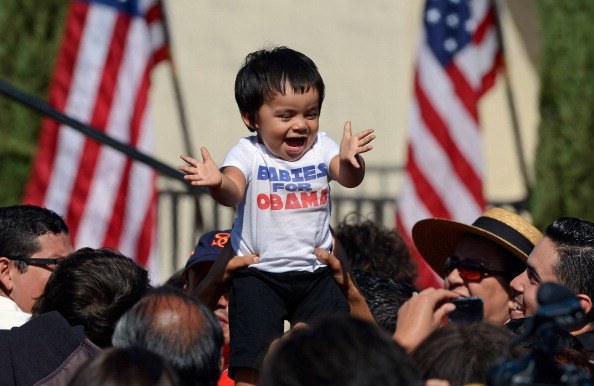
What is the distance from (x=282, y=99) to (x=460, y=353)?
139 centimetres

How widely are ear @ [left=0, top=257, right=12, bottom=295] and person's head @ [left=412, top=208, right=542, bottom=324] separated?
6.32ft

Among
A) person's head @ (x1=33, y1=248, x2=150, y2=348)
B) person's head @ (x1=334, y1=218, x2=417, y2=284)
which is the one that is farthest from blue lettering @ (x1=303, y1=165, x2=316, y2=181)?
person's head @ (x1=334, y1=218, x2=417, y2=284)

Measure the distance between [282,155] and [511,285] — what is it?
4.20 feet

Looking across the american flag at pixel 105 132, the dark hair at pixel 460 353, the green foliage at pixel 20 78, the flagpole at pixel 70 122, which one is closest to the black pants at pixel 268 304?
the dark hair at pixel 460 353

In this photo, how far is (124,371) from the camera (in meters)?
3.05

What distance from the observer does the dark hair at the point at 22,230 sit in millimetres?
5223

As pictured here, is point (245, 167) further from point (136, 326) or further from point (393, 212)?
point (393, 212)

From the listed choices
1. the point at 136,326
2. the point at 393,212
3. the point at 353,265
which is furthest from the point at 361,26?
the point at 136,326

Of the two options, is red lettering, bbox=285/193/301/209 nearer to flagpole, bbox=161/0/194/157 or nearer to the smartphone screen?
the smartphone screen

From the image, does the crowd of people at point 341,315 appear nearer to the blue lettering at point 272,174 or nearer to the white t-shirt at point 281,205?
the white t-shirt at point 281,205

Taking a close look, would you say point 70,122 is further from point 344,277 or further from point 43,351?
point 43,351

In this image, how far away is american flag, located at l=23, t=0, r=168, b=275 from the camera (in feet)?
28.3

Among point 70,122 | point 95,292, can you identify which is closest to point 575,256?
point 95,292

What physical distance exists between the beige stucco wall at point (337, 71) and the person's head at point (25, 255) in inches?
175
